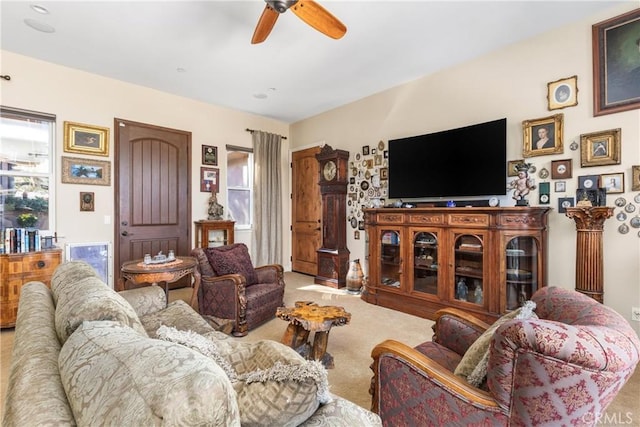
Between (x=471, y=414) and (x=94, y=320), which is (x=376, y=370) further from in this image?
(x=94, y=320)

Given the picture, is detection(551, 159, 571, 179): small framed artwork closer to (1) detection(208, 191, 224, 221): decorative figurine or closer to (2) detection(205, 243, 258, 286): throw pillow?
(2) detection(205, 243, 258, 286): throw pillow

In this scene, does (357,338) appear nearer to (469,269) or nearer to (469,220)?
(469,269)

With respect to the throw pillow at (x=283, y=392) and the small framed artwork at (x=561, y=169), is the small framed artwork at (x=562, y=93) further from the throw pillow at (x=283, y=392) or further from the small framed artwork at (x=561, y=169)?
the throw pillow at (x=283, y=392)

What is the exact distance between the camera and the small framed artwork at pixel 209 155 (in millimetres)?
4770

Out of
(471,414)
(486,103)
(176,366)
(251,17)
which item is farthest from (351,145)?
(176,366)

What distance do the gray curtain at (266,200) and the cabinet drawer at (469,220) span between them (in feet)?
10.7

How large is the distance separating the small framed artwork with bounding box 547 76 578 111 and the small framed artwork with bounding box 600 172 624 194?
2.39 feet

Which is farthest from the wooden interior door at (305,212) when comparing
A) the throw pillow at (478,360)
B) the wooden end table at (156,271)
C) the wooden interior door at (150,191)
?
the throw pillow at (478,360)

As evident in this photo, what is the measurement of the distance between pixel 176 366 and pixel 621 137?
3566 millimetres

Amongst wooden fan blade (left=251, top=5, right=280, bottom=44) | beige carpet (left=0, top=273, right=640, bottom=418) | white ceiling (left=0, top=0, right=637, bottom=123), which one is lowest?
beige carpet (left=0, top=273, right=640, bottom=418)

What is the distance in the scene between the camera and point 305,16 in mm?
2105

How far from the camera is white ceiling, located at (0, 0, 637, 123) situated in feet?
8.35

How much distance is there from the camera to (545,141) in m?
2.93

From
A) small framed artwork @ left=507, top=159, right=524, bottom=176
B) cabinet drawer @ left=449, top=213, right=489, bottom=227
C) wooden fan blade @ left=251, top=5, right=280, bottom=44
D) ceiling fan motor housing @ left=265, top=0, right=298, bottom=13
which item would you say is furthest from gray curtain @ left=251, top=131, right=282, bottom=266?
small framed artwork @ left=507, top=159, right=524, bottom=176
